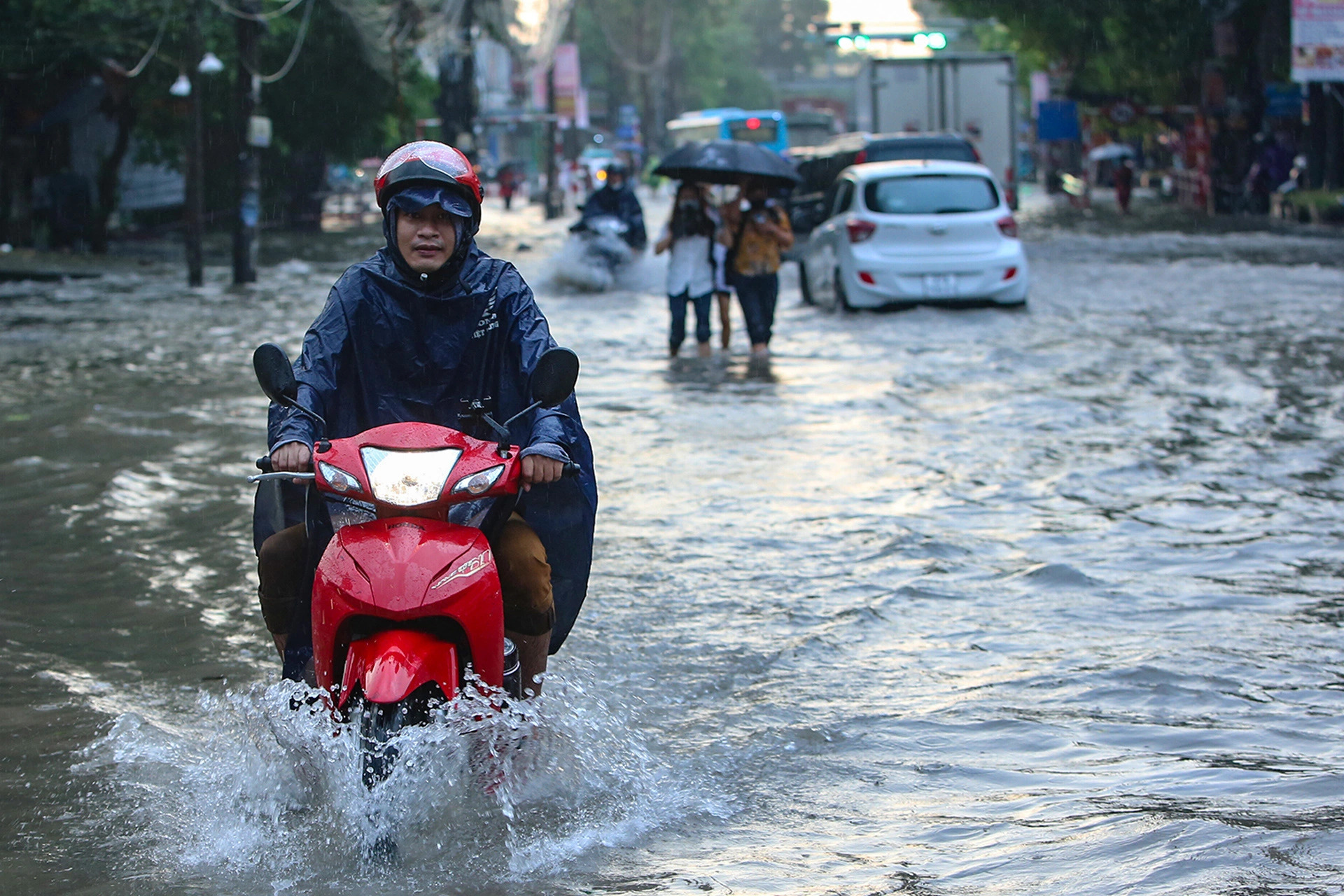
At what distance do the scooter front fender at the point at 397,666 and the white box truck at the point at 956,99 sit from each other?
27.1m

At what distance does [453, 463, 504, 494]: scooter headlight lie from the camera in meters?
3.41

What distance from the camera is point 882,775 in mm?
4418

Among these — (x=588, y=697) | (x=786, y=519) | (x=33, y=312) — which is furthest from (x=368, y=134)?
(x=588, y=697)

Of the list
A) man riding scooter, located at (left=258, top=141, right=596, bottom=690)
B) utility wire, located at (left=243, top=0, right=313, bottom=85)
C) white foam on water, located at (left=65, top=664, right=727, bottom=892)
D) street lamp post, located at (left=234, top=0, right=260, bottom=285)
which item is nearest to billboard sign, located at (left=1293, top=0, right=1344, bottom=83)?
utility wire, located at (left=243, top=0, right=313, bottom=85)

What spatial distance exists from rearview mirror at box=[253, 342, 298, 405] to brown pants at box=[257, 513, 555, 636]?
390mm

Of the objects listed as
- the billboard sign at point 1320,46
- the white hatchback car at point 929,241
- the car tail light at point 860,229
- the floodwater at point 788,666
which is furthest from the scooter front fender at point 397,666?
the billboard sign at point 1320,46

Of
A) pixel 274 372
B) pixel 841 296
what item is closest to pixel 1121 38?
pixel 841 296

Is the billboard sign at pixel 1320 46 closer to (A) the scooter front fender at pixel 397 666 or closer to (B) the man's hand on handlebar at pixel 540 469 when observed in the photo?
(B) the man's hand on handlebar at pixel 540 469

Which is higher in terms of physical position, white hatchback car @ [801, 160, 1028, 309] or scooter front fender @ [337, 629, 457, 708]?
white hatchback car @ [801, 160, 1028, 309]

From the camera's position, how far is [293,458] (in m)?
3.58

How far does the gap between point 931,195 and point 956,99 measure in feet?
47.8

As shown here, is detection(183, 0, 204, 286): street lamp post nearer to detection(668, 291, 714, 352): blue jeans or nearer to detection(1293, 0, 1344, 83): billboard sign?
detection(668, 291, 714, 352): blue jeans

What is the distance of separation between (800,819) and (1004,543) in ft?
10.5

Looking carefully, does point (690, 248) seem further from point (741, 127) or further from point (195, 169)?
point (741, 127)
